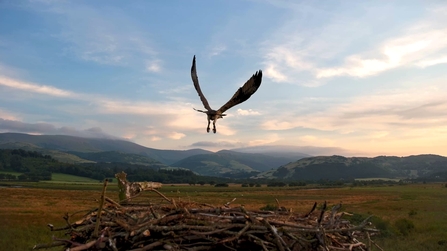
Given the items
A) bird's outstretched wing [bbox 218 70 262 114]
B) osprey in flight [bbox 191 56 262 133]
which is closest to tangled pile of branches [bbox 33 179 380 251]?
osprey in flight [bbox 191 56 262 133]

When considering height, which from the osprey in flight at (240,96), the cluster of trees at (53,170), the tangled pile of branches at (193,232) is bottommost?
the cluster of trees at (53,170)

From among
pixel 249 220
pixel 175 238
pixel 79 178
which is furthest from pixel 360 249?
pixel 79 178

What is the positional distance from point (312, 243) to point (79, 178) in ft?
444

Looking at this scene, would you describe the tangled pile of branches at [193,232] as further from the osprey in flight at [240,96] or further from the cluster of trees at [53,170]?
the cluster of trees at [53,170]

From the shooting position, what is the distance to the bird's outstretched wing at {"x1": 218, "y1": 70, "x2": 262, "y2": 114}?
17.1 feet

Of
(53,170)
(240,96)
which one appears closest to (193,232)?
(240,96)

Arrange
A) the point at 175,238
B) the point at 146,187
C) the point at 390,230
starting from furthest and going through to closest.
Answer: the point at 390,230
the point at 146,187
the point at 175,238

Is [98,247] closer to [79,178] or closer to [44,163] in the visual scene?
[79,178]

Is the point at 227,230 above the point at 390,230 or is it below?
above

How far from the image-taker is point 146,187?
5164mm

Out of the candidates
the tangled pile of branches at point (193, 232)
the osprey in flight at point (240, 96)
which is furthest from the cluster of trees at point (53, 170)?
the tangled pile of branches at point (193, 232)

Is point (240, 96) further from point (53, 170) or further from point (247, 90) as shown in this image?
point (53, 170)

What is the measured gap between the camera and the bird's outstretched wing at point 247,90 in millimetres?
5211

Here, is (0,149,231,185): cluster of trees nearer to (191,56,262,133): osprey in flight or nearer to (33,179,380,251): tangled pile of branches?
(191,56,262,133): osprey in flight
